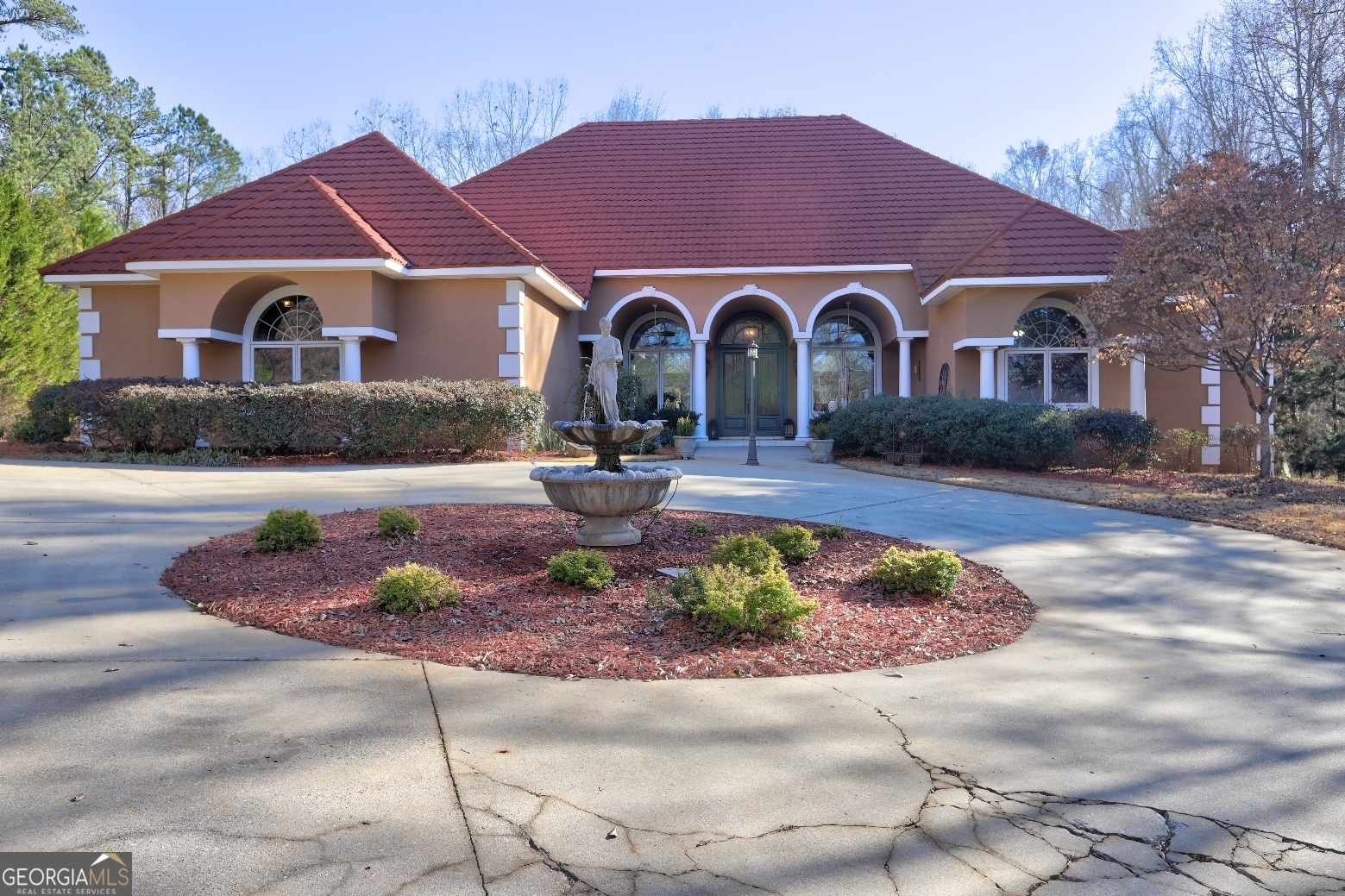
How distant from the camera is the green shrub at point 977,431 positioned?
48.7 feet

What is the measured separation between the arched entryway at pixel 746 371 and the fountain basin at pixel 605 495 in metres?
15.6

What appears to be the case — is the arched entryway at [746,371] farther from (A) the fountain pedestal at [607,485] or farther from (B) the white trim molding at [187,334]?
(A) the fountain pedestal at [607,485]

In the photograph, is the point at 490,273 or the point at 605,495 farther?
the point at 490,273

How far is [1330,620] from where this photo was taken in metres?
6.10

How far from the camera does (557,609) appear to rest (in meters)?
5.90

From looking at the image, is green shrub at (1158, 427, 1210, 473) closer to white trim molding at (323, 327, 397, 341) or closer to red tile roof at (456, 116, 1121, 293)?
red tile roof at (456, 116, 1121, 293)

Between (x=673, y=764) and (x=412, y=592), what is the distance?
263 centimetres

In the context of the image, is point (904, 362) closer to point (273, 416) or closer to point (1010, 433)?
point (1010, 433)

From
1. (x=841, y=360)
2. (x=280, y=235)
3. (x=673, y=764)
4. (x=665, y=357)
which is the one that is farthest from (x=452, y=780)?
(x=841, y=360)

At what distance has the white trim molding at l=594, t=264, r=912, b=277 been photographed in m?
20.6

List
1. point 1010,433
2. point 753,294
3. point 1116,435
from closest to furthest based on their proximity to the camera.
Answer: point 1010,433
point 1116,435
point 753,294

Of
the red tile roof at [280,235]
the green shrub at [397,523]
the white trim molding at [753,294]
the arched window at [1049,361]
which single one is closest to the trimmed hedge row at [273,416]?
the red tile roof at [280,235]

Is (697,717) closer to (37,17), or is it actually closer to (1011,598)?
(1011,598)

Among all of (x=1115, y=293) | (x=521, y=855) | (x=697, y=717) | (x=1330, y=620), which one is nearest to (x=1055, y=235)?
(x=1115, y=293)
